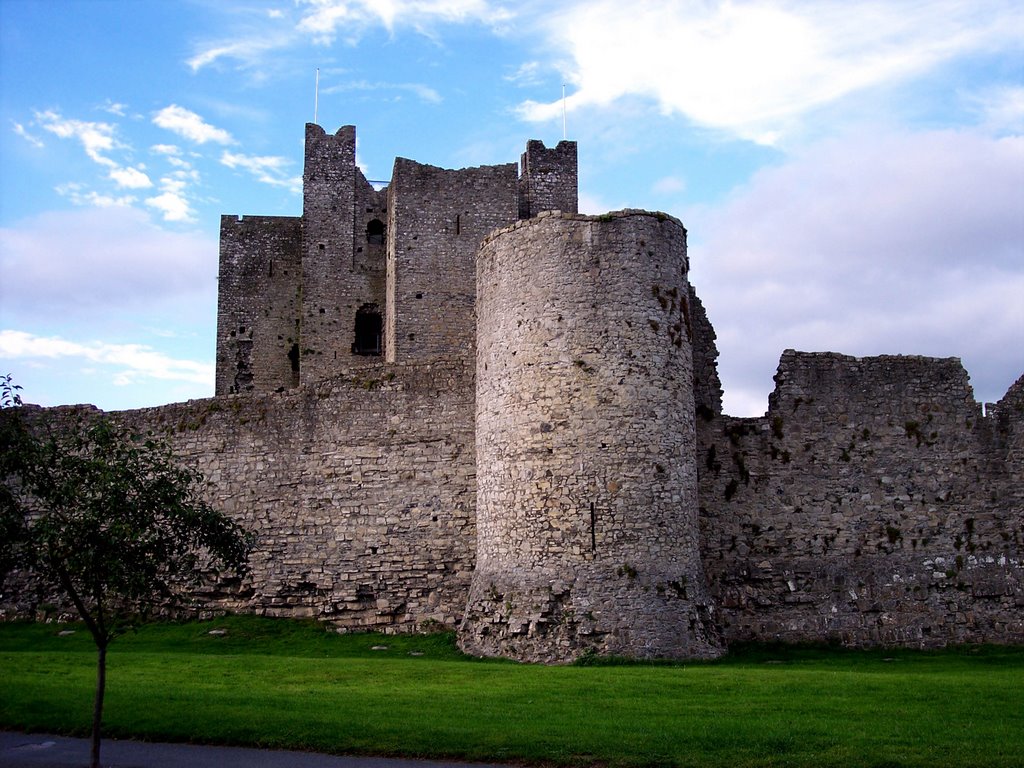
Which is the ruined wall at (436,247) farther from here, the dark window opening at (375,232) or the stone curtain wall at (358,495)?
the stone curtain wall at (358,495)

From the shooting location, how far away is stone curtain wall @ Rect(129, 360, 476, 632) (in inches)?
1013

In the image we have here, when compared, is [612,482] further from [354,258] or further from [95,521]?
[354,258]

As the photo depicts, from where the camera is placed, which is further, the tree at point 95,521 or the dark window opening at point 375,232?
the dark window opening at point 375,232

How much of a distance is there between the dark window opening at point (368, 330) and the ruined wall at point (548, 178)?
22.1 feet

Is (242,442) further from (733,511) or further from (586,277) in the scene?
(733,511)

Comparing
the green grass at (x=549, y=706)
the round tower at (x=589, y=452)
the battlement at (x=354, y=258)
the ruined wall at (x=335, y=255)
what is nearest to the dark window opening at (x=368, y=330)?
the battlement at (x=354, y=258)

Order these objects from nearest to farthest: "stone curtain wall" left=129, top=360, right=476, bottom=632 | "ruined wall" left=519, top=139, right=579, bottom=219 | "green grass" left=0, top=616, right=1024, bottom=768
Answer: "green grass" left=0, top=616, right=1024, bottom=768 < "stone curtain wall" left=129, top=360, right=476, bottom=632 < "ruined wall" left=519, top=139, right=579, bottom=219

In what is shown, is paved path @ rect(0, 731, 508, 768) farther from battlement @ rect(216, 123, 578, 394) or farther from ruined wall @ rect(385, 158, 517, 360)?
battlement @ rect(216, 123, 578, 394)

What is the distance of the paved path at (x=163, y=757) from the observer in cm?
1445

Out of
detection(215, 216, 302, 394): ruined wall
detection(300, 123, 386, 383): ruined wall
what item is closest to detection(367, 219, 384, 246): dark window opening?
detection(300, 123, 386, 383): ruined wall

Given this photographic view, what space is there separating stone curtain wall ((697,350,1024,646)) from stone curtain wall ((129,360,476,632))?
5.82 m

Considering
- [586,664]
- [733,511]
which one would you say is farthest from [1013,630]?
[586,664]

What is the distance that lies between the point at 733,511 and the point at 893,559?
3.83m

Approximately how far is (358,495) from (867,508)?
11.7 m
